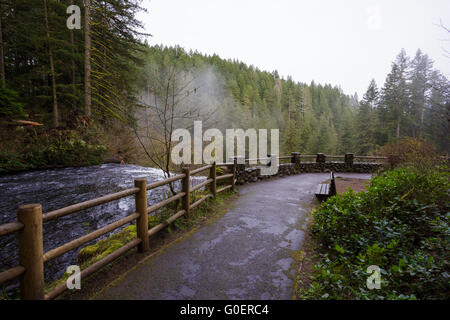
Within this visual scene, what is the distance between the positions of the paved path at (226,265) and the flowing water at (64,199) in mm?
1496

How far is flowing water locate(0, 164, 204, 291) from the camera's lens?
13.7 ft

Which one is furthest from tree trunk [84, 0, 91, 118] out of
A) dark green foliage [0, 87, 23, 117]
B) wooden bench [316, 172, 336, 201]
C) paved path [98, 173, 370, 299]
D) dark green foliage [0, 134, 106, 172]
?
wooden bench [316, 172, 336, 201]

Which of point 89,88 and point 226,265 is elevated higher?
point 89,88

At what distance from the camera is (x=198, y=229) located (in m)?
4.34

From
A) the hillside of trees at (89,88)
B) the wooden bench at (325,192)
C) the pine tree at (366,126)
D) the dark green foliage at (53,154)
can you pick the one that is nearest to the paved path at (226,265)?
the wooden bench at (325,192)

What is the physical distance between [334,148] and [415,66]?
15190mm

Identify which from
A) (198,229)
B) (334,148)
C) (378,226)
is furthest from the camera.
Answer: (334,148)

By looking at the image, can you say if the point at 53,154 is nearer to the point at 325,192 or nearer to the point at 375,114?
the point at 325,192

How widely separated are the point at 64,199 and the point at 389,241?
8.30 meters

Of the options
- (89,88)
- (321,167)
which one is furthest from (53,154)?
(321,167)

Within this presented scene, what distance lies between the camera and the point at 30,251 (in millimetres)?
1848

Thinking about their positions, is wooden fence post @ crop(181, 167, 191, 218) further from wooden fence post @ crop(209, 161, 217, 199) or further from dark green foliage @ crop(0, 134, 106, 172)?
dark green foliage @ crop(0, 134, 106, 172)
